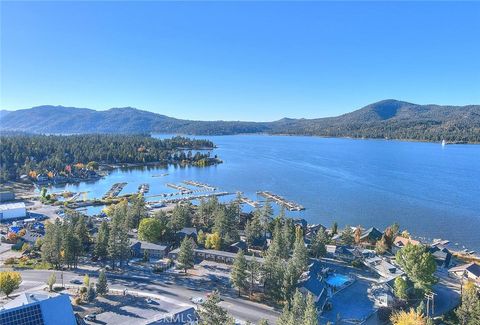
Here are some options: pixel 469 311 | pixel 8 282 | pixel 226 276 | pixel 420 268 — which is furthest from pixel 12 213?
pixel 469 311

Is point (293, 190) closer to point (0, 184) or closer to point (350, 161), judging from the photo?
point (350, 161)

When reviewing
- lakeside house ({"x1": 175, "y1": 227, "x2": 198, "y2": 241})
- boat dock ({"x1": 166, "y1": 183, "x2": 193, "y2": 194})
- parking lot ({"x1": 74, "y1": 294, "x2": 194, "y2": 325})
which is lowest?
boat dock ({"x1": 166, "y1": 183, "x2": 193, "y2": 194})

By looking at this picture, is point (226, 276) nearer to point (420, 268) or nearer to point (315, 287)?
point (315, 287)

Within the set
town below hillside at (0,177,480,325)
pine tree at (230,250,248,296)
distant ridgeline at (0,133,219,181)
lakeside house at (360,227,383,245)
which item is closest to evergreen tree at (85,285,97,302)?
town below hillside at (0,177,480,325)

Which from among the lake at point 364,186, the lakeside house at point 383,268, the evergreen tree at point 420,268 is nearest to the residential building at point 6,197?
the lake at point 364,186

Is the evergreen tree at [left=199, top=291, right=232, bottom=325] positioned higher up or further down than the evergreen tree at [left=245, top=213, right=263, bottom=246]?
higher up

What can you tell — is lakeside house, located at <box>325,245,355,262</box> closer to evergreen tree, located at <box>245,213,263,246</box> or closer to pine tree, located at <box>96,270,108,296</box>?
evergreen tree, located at <box>245,213,263,246</box>

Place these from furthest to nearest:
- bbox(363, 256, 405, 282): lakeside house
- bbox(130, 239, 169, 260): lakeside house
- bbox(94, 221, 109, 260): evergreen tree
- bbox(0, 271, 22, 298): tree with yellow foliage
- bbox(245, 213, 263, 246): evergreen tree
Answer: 1. bbox(245, 213, 263, 246): evergreen tree
2. bbox(130, 239, 169, 260): lakeside house
3. bbox(94, 221, 109, 260): evergreen tree
4. bbox(363, 256, 405, 282): lakeside house
5. bbox(0, 271, 22, 298): tree with yellow foliage
